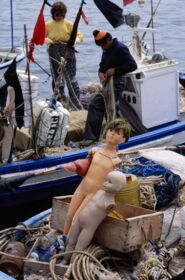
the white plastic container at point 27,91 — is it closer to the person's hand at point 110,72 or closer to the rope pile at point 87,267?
the person's hand at point 110,72

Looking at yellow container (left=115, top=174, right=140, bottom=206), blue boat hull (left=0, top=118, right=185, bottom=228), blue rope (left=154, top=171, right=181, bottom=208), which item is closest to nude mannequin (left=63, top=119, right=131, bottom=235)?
yellow container (left=115, top=174, right=140, bottom=206)

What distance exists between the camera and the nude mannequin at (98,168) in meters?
5.54

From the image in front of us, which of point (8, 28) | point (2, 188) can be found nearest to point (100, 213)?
point (2, 188)

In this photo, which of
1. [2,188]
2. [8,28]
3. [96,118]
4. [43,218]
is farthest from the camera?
[8,28]

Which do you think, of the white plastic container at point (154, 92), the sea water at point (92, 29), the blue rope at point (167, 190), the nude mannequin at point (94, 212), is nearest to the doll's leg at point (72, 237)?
the nude mannequin at point (94, 212)

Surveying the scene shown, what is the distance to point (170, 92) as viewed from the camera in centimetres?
956

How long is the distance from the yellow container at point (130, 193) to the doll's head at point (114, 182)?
64cm

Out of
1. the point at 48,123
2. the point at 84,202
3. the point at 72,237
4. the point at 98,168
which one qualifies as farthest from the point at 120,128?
the point at 48,123

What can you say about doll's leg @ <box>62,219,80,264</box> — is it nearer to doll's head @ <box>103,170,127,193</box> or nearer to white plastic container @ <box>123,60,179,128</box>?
doll's head @ <box>103,170,127,193</box>

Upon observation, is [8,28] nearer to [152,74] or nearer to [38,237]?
[152,74]

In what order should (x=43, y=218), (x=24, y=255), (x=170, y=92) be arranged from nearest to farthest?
(x=24, y=255), (x=43, y=218), (x=170, y=92)

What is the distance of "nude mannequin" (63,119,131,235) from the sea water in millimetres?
9839

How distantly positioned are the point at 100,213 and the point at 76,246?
0.36m

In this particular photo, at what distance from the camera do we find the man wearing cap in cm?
842
